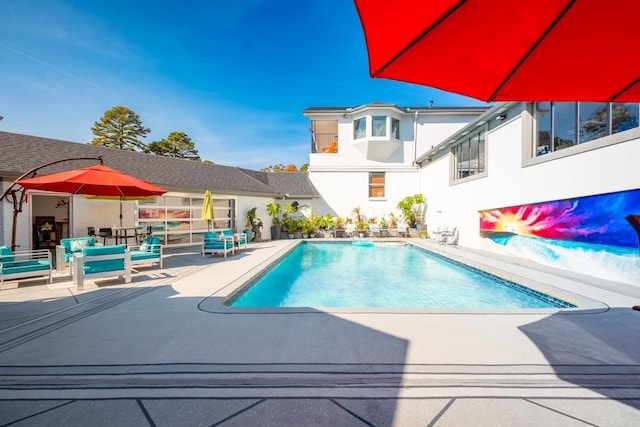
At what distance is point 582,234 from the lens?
6852 mm

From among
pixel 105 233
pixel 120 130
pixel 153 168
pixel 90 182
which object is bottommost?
pixel 105 233

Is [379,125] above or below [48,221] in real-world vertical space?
above

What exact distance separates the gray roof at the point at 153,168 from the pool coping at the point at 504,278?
7607 mm

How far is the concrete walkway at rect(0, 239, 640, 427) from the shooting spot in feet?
7.19

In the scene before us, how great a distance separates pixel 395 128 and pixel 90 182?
1717 centimetres

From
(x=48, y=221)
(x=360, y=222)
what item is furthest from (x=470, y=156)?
(x=48, y=221)

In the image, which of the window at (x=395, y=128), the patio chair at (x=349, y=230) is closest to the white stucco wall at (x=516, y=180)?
the window at (x=395, y=128)

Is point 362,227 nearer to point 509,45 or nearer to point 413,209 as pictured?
point 413,209

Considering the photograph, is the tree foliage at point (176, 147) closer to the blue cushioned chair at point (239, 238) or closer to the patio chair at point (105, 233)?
the patio chair at point (105, 233)

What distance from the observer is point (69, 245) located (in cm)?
738

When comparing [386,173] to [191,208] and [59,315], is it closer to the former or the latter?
[191,208]

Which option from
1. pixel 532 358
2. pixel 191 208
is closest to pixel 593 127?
pixel 532 358

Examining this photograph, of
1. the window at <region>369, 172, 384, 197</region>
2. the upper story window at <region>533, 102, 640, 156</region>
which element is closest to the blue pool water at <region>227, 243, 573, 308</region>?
the upper story window at <region>533, 102, 640, 156</region>

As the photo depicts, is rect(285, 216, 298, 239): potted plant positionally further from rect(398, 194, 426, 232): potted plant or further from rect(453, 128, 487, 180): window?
rect(453, 128, 487, 180): window
